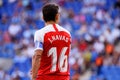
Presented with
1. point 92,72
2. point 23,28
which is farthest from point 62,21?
point 92,72

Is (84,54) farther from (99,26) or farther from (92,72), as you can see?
(99,26)

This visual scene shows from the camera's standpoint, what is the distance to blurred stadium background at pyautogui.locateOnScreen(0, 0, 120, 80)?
16411 millimetres

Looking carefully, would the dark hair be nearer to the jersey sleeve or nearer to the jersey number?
the jersey sleeve

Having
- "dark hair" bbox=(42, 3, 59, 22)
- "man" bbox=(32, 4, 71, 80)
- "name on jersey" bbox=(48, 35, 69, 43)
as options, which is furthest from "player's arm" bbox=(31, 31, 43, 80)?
"dark hair" bbox=(42, 3, 59, 22)

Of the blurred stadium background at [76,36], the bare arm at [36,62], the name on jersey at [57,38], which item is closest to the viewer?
the bare arm at [36,62]

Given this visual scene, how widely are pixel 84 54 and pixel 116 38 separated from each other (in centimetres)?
148

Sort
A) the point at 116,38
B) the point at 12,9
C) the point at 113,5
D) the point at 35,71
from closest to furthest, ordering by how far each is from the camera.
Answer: the point at 35,71, the point at 116,38, the point at 113,5, the point at 12,9

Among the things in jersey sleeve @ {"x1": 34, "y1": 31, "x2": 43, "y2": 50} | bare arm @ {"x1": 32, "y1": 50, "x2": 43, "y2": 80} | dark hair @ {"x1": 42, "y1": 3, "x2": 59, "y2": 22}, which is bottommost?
bare arm @ {"x1": 32, "y1": 50, "x2": 43, "y2": 80}

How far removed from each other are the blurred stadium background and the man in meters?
8.73

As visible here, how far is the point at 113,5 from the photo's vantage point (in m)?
20.9

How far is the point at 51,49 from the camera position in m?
5.93

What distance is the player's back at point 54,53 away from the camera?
591 cm

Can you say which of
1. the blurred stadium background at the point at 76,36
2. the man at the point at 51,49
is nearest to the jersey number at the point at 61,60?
the man at the point at 51,49

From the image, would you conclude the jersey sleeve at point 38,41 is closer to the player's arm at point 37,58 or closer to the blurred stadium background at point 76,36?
the player's arm at point 37,58
